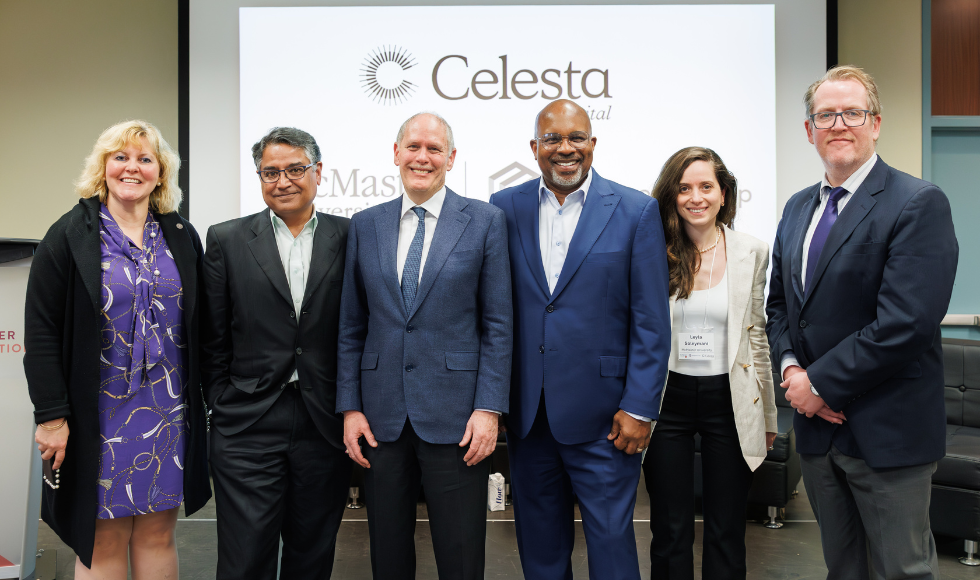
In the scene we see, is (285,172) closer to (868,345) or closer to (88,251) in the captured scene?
(88,251)

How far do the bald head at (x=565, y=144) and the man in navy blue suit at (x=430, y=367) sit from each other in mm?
245

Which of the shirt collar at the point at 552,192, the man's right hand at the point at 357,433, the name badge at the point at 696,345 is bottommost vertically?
the man's right hand at the point at 357,433

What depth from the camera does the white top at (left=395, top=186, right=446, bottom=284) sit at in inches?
77.1

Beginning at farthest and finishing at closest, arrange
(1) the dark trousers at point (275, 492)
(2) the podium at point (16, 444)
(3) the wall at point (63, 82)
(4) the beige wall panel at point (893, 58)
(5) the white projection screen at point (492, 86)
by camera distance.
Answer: (4) the beige wall panel at point (893, 58) → (3) the wall at point (63, 82) → (5) the white projection screen at point (492, 86) → (2) the podium at point (16, 444) → (1) the dark trousers at point (275, 492)

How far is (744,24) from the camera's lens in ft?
13.5

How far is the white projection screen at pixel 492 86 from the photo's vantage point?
4.12 metres

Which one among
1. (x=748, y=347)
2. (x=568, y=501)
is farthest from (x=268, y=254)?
(x=748, y=347)

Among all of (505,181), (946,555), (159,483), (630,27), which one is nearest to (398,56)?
(505,181)

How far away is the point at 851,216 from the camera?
1.80m

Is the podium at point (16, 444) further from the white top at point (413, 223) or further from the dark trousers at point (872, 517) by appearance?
the dark trousers at point (872, 517)

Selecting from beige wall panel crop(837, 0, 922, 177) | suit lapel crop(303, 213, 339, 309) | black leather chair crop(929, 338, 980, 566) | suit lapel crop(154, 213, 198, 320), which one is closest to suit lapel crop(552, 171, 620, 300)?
suit lapel crop(303, 213, 339, 309)

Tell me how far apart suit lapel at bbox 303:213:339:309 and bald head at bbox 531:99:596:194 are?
76cm

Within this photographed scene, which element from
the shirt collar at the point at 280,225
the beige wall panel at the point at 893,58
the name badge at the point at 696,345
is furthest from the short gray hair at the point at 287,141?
the beige wall panel at the point at 893,58

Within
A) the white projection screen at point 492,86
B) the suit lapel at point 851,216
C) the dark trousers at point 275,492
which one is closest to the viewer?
the suit lapel at point 851,216
